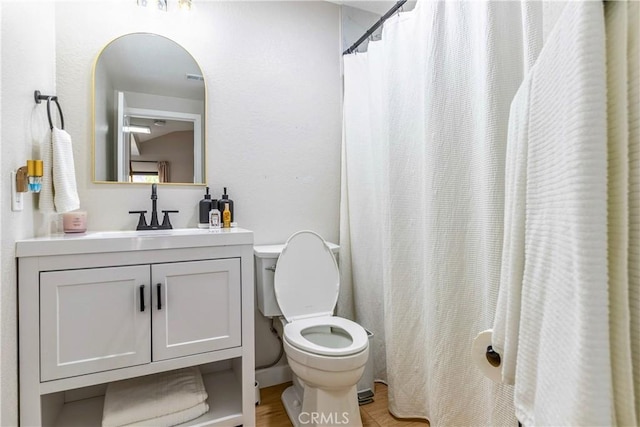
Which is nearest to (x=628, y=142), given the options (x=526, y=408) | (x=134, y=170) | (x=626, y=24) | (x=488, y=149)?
(x=626, y=24)

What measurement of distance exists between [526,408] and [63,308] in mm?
1451

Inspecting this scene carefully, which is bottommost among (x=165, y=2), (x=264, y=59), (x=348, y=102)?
(x=348, y=102)

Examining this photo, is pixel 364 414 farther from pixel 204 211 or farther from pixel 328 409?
pixel 204 211

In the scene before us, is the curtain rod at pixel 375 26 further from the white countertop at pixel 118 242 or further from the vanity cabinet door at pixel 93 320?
the vanity cabinet door at pixel 93 320

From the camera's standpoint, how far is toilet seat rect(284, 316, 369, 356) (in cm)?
130

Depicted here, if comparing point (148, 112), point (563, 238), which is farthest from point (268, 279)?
point (563, 238)

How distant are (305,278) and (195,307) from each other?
0.61 meters

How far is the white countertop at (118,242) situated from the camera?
1098mm

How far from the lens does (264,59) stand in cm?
193

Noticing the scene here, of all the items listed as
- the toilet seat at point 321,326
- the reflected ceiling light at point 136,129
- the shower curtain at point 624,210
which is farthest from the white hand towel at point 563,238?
the reflected ceiling light at point 136,129

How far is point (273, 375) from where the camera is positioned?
191 cm

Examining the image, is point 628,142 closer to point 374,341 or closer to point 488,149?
point 488,149

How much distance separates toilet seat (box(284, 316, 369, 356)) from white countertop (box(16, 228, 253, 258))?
19.3 inches

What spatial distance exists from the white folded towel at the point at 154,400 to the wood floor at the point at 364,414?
36 centimetres
